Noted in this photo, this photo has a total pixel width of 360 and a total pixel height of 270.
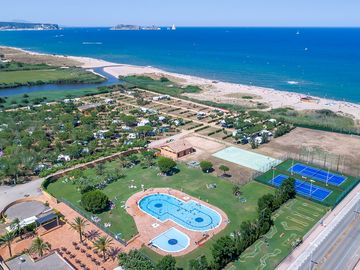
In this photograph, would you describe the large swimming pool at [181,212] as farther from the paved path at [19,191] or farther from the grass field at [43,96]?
the grass field at [43,96]

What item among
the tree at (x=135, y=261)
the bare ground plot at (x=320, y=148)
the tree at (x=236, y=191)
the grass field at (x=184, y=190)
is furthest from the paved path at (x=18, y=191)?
the bare ground plot at (x=320, y=148)

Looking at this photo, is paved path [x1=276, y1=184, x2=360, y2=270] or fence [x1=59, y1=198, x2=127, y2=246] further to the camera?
fence [x1=59, y1=198, x2=127, y2=246]

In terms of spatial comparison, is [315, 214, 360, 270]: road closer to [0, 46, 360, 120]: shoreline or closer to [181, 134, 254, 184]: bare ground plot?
[181, 134, 254, 184]: bare ground plot

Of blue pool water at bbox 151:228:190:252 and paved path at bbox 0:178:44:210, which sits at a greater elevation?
paved path at bbox 0:178:44:210

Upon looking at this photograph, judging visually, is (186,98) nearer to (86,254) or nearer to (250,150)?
(250,150)

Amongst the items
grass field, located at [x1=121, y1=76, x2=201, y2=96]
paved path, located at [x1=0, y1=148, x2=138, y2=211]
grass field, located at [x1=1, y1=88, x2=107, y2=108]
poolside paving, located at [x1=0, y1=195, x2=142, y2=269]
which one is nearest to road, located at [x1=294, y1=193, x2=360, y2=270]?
poolside paving, located at [x1=0, y1=195, x2=142, y2=269]

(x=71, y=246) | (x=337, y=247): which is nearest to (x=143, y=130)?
(x=71, y=246)

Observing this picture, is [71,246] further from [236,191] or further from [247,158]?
[247,158]
